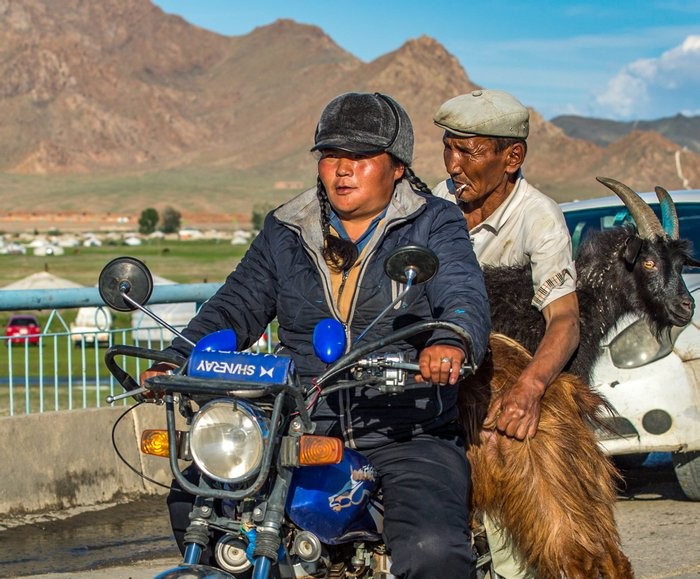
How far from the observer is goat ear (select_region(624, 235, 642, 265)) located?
20.8ft

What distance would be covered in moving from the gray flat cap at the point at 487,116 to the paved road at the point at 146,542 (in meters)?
2.47

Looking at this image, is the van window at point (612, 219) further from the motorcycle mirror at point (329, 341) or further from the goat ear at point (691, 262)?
the motorcycle mirror at point (329, 341)

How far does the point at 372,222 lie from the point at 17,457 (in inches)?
170

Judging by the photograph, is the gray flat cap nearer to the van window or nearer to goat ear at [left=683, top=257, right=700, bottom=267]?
goat ear at [left=683, top=257, right=700, bottom=267]

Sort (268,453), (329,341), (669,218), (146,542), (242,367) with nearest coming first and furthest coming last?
(268,453)
(242,367)
(329,341)
(669,218)
(146,542)

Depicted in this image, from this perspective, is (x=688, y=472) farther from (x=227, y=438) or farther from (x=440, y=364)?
(x=227, y=438)

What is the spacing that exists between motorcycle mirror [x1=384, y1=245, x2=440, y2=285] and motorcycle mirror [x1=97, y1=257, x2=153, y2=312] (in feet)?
3.01

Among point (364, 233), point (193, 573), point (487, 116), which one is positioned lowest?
point (193, 573)

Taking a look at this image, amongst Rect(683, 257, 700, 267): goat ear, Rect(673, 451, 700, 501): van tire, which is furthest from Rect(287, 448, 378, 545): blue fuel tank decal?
Rect(673, 451, 700, 501): van tire

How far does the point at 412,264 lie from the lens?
332 centimetres

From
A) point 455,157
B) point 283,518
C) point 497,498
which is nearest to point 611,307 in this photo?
point 455,157

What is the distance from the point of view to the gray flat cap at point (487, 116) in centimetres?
527

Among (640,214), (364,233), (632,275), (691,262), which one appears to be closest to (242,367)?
(364,233)

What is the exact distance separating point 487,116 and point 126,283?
203 centimetres
